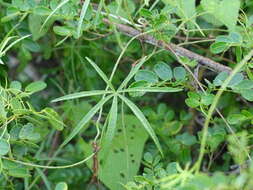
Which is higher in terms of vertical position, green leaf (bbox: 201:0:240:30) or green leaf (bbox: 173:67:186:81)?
green leaf (bbox: 201:0:240:30)

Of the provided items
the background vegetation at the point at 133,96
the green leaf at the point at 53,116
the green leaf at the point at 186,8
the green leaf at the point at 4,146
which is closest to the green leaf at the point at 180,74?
the background vegetation at the point at 133,96

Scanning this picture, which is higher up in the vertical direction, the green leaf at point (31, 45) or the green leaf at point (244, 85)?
the green leaf at point (31, 45)

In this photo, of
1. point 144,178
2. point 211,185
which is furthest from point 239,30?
point 211,185

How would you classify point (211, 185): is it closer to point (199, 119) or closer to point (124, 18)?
point (124, 18)

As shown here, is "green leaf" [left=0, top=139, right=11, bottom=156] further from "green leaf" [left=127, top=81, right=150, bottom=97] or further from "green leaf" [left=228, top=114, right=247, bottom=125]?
"green leaf" [left=228, top=114, right=247, bottom=125]

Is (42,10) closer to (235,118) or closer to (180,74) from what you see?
(180,74)

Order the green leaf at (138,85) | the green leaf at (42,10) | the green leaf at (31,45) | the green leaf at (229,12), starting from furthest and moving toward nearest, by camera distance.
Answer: the green leaf at (31,45) < the green leaf at (42,10) < the green leaf at (138,85) < the green leaf at (229,12)

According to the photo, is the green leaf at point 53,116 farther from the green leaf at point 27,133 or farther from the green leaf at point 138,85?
the green leaf at point 138,85

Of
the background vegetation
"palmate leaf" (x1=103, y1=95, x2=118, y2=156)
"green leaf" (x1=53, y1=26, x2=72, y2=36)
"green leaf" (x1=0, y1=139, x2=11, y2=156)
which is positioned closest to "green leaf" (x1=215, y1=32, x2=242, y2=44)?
the background vegetation
